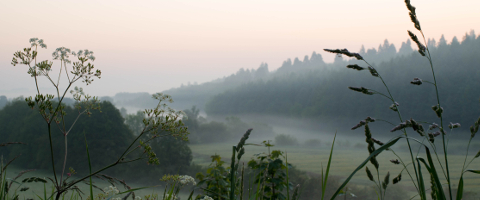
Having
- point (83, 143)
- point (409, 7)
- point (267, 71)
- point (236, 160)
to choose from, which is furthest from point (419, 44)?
point (267, 71)

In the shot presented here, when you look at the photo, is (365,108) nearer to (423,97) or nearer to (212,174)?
(423,97)

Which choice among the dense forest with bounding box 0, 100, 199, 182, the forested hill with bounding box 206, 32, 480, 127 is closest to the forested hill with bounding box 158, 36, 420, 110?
the forested hill with bounding box 206, 32, 480, 127

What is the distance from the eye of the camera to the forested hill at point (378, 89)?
5316 cm

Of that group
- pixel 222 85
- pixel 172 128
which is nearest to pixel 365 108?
pixel 222 85

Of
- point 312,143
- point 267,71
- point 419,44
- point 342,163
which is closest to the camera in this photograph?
point 419,44

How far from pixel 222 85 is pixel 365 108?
183ft

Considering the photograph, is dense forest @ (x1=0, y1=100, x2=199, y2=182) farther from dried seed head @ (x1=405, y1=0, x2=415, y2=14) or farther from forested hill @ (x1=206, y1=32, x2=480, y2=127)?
forested hill @ (x1=206, y1=32, x2=480, y2=127)

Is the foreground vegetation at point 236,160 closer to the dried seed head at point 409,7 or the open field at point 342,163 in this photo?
the dried seed head at point 409,7

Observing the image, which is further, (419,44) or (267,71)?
(267,71)

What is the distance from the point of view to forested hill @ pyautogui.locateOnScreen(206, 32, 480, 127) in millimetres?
53156

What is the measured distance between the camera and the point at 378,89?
63.8 m

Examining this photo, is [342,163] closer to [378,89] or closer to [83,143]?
[83,143]

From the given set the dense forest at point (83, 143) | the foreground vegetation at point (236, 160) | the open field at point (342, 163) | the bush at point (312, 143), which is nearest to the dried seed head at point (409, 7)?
the foreground vegetation at point (236, 160)

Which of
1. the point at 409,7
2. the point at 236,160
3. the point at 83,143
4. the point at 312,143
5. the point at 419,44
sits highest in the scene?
the point at 409,7
